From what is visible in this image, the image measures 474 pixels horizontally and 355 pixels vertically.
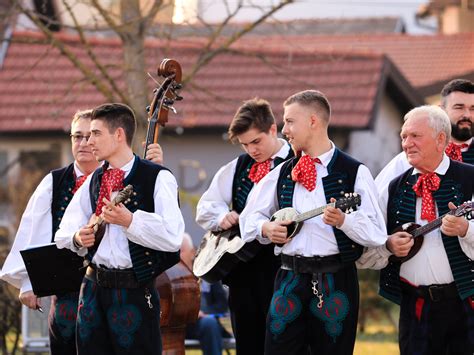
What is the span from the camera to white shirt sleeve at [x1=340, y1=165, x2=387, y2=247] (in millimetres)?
6945

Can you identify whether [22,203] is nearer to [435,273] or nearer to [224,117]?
[224,117]

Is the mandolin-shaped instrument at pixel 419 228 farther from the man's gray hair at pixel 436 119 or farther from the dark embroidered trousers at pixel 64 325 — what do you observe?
the dark embroidered trousers at pixel 64 325

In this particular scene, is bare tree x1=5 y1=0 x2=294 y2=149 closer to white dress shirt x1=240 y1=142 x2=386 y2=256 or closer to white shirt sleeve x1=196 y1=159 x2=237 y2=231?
white shirt sleeve x1=196 y1=159 x2=237 y2=231

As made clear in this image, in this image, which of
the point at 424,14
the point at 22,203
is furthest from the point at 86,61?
the point at 424,14

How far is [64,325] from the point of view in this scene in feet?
25.8

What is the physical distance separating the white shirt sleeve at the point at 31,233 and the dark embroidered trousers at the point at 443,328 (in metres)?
2.60

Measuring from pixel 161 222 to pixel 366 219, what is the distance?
1.20 metres

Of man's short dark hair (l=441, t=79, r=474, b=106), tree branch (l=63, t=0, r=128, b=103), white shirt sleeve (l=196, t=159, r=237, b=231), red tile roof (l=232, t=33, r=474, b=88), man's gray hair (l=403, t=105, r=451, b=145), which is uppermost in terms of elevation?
red tile roof (l=232, t=33, r=474, b=88)

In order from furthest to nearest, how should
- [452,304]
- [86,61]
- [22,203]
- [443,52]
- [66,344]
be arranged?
[443,52] → [86,61] → [22,203] → [66,344] → [452,304]

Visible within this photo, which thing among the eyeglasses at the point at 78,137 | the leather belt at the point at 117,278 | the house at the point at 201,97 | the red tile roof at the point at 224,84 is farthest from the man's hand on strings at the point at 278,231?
the red tile roof at the point at 224,84

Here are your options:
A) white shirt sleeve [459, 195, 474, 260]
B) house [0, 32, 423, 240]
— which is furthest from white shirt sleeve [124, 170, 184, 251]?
house [0, 32, 423, 240]

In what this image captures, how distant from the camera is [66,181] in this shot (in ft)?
27.1

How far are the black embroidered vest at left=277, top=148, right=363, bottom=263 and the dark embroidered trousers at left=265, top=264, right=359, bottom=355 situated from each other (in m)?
0.14

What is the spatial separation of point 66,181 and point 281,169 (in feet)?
5.42
